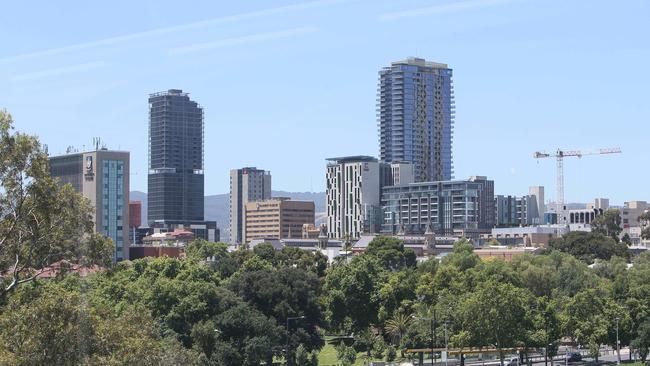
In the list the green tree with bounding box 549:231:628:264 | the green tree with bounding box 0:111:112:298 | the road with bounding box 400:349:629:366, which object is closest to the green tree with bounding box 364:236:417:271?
the green tree with bounding box 549:231:628:264

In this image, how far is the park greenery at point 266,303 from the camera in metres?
42.0

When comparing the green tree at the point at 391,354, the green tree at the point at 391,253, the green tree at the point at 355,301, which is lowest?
the green tree at the point at 391,354

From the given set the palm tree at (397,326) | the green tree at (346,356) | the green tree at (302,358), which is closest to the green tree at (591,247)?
the palm tree at (397,326)

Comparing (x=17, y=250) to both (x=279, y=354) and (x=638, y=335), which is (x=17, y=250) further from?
(x=638, y=335)

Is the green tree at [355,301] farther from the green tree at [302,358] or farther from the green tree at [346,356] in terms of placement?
the green tree at [302,358]

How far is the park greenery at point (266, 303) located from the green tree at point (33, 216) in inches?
1.7

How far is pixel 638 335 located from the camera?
9256 cm

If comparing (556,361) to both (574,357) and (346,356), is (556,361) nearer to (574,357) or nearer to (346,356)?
(574,357)

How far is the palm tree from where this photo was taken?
9689 centimetres

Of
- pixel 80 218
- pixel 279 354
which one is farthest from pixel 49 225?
pixel 279 354

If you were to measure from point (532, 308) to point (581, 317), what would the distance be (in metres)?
4.61

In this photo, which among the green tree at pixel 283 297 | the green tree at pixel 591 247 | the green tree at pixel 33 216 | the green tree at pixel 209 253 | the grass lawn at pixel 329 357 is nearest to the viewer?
the green tree at pixel 33 216

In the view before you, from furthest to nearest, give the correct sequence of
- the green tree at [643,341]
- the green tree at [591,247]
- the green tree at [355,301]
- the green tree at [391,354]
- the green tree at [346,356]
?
the green tree at [591,247] < the green tree at [355,301] < the green tree at [391,354] < the green tree at [643,341] < the green tree at [346,356]

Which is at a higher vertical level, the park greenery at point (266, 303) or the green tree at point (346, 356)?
the park greenery at point (266, 303)
